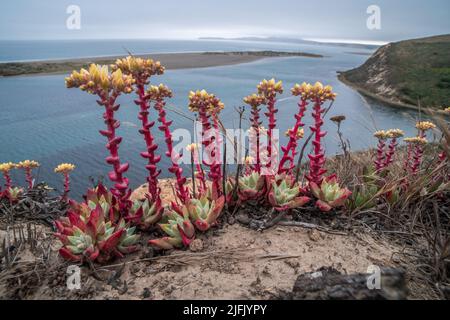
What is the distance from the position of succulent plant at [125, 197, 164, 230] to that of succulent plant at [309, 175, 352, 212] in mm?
1687

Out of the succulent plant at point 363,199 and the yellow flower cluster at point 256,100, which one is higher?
the yellow flower cluster at point 256,100

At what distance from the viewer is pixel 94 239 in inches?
116

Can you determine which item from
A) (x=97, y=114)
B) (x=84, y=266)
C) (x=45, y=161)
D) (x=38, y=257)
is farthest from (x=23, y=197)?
(x=97, y=114)

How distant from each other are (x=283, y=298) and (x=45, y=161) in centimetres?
1532

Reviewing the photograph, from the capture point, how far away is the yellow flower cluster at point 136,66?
9.68ft

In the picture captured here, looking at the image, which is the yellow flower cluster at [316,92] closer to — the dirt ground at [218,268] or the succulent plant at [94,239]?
the dirt ground at [218,268]

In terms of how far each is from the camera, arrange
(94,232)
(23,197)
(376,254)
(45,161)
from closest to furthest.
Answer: (94,232), (376,254), (23,197), (45,161)

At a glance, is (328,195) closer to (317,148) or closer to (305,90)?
(317,148)

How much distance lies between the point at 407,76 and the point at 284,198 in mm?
40307

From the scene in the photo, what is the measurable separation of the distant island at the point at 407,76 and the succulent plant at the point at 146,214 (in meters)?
30.4

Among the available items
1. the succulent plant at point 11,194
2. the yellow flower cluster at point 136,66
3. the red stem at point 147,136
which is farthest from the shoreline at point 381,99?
the succulent plant at point 11,194

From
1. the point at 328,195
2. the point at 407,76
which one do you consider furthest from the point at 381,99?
the point at 328,195
